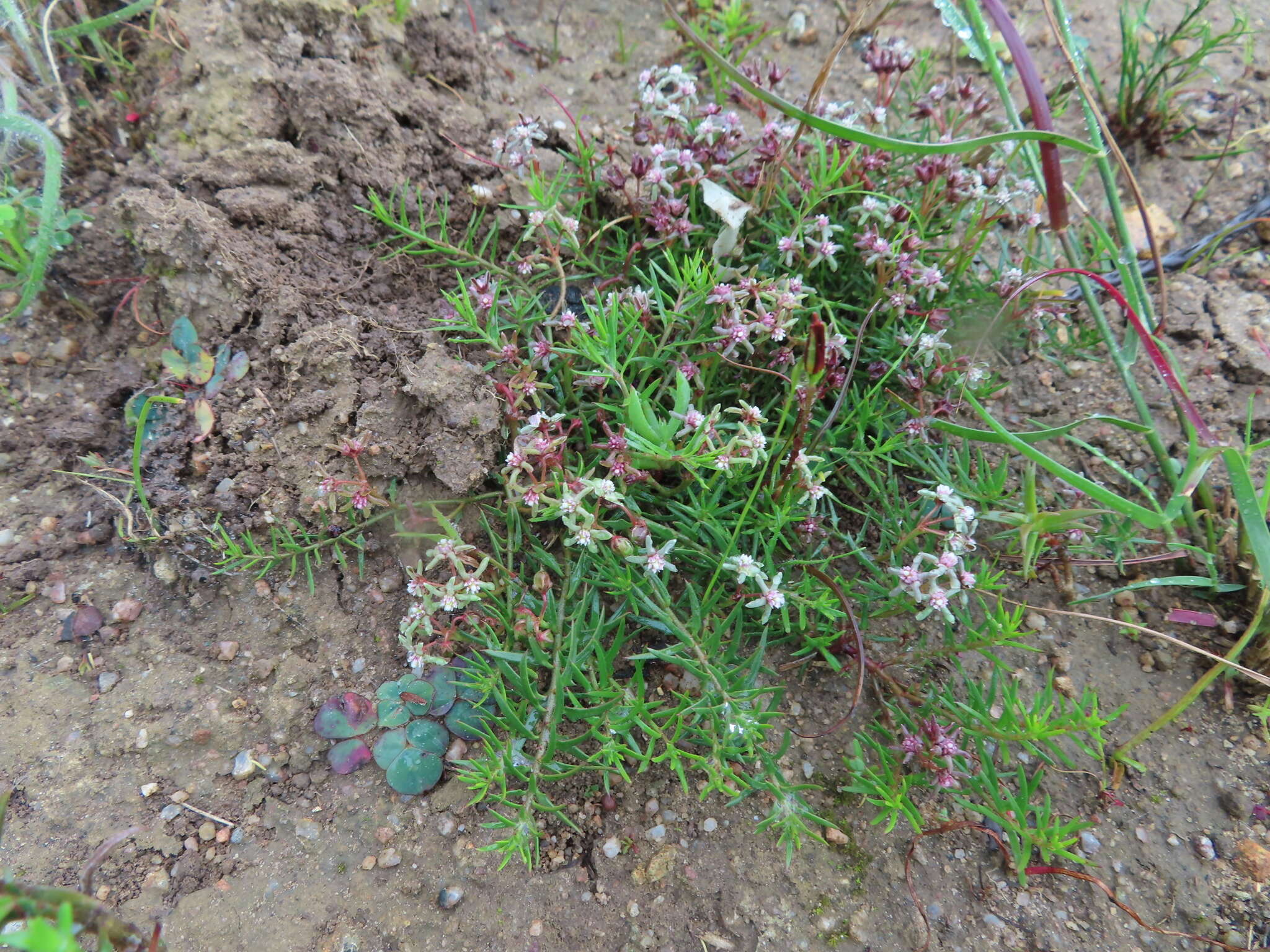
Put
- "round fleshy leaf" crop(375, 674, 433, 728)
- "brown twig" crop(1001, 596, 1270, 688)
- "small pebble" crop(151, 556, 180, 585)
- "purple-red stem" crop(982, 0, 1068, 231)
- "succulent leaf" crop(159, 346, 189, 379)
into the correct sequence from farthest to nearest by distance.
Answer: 1. "succulent leaf" crop(159, 346, 189, 379)
2. "small pebble" crop(151, 556, 180, 585)
3. "round fleshy leaf" crop(375, 674, 433, 728)
4. "purple-red stem" crop(982, 0, 1068, 231)
5. "brown twig" crop(1001, 596, 1270, 688)

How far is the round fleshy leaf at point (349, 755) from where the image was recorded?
199 cm

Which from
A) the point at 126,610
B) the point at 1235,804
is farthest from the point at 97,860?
the point at 1235,804

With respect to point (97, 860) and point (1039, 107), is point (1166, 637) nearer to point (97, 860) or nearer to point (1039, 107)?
point (1039, 107)

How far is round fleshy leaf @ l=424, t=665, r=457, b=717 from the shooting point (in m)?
2.03

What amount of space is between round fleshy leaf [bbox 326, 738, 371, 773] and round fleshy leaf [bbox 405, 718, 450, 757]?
12 centimetres

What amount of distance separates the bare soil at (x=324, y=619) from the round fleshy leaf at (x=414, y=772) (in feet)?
Answer: 0.15

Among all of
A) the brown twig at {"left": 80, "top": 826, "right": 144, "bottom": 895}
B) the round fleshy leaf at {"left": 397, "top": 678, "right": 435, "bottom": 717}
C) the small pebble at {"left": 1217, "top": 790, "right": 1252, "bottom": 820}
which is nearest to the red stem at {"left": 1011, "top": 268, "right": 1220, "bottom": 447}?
the small pebble at {"left": 1217, "top": 790, "right": 1252, "bottom": 820}

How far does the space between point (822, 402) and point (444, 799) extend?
1506mm

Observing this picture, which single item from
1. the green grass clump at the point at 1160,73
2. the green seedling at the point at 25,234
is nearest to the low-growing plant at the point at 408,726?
the green seedling at the point at 25,234

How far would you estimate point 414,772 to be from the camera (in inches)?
77.3

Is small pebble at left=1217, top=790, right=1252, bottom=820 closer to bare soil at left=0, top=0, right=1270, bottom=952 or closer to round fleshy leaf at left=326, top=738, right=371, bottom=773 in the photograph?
bare soil at left=0, top=0, right=1270, bottom=952

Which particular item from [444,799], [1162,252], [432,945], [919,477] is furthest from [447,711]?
[1162,252]

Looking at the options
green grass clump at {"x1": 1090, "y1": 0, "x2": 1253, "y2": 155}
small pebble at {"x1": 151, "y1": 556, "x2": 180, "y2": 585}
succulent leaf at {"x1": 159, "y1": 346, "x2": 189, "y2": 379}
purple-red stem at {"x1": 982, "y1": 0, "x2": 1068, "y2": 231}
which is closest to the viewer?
purple-red stem at {"x1": 982, "y1": 0, "x2": 1068, "y2": 231}

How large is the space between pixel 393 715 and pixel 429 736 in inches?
4.5
